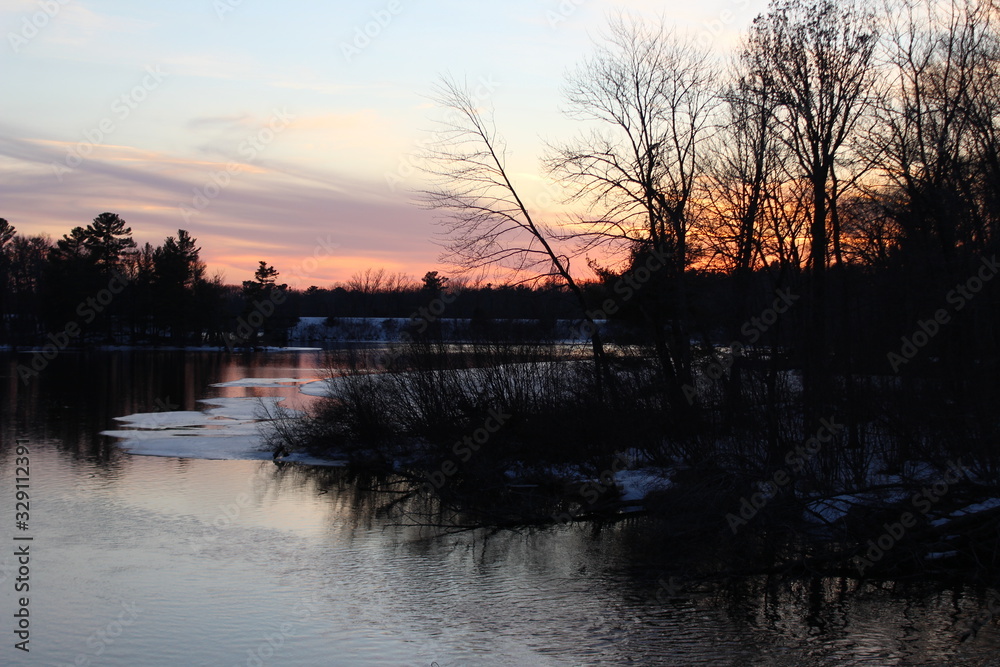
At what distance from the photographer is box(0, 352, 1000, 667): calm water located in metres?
8.80

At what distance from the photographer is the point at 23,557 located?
11.8 m

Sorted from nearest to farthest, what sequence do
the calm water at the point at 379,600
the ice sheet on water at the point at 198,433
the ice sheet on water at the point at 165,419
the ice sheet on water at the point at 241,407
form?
the calm water at the point at 379,600 < the ice sheet on water at the point at 198,433 < the ice sheet on water at the point at 165,419 < the ice sheet on water at the point at 241,407

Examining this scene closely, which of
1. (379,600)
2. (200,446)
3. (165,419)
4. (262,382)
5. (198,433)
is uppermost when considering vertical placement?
(262,382)

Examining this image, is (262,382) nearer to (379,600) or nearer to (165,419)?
(165,419)

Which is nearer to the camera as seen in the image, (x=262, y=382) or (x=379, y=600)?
(x=379, y=600)

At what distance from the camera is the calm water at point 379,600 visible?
8.80 m

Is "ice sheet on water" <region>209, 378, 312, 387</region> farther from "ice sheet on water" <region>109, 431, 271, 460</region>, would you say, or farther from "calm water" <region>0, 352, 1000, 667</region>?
"calm water" <region>0, 352, 1000, 667</region>

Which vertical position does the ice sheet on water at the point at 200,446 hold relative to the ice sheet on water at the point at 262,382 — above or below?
below

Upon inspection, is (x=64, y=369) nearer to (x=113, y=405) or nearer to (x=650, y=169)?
(x=113, y=405)

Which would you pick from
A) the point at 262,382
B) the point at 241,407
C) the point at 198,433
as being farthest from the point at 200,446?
the point at 262,382

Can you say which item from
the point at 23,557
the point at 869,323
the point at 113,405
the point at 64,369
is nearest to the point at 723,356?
the point at 869,323

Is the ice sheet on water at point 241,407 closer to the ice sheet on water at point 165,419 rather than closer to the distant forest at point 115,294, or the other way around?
the ice sheet on water at point 165,419

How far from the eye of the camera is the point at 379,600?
10414 mm

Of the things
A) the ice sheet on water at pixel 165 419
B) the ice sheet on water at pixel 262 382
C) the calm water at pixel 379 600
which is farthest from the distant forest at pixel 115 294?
the calm water at pixel 379 600
